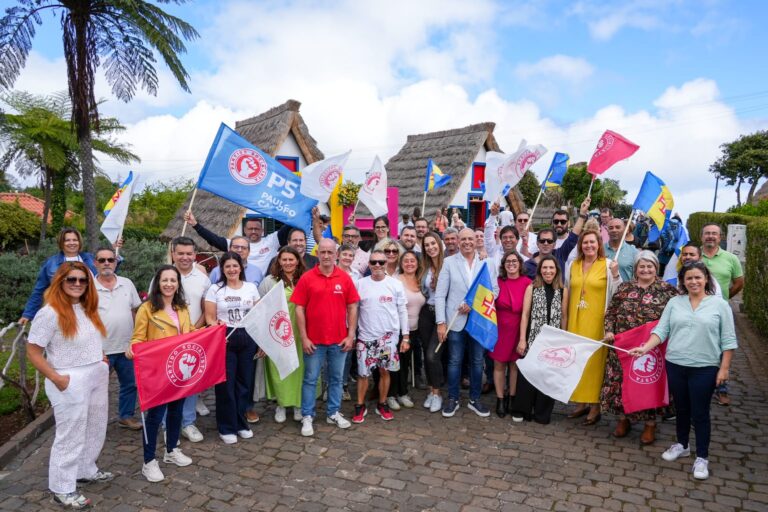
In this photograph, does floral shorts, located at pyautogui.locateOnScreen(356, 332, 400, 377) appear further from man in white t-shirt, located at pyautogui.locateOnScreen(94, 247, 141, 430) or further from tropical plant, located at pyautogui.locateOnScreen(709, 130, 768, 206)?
tropical plant, located at pyautogui.locateOnScreen(709, 130, 768, 206)

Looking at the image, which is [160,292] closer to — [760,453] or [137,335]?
[137,335]

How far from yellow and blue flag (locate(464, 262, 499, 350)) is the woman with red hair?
11.5ft

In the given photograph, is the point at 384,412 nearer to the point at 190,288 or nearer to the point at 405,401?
the point at 405,401

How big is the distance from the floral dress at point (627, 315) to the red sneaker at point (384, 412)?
2.18 metres

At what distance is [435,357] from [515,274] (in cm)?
131

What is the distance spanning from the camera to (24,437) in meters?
5.30

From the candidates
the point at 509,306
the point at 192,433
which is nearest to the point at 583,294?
the point at 509,306

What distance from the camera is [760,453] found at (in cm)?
529

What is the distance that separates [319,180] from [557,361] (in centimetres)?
373

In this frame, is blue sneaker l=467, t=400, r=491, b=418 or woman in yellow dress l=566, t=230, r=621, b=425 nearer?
woman in yellow dress l=566, t=230, r=621, b=425

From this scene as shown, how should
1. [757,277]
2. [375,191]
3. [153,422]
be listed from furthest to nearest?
1. [757,277]
2. [375,191]
3. [153,422]

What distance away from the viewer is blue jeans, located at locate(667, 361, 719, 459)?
477 cm

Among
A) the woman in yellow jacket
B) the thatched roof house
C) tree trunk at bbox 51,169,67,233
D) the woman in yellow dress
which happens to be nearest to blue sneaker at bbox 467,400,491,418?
the woman in yellow dress

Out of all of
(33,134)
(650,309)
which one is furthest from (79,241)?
(33,134)
